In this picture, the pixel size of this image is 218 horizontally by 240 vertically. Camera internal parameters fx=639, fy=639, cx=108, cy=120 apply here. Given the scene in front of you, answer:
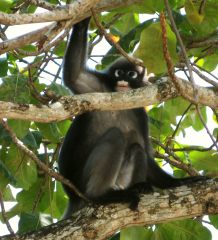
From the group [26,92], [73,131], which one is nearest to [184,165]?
[73,131]

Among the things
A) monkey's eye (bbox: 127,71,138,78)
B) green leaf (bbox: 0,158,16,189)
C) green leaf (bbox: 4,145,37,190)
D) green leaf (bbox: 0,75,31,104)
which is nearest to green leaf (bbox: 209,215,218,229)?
green leaf (bbox: 4,145,37,190)

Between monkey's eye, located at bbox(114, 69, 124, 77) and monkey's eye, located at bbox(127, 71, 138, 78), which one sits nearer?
monkey's eye, located at bbox(114, 69, 124, 77)

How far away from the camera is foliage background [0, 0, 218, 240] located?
4.95 metres

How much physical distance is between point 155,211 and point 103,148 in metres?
1.11

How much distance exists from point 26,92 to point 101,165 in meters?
1.35

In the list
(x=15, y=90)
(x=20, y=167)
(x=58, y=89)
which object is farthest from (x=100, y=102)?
(x=20, y=167)

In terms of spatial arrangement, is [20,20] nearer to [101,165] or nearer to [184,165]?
[101,165]

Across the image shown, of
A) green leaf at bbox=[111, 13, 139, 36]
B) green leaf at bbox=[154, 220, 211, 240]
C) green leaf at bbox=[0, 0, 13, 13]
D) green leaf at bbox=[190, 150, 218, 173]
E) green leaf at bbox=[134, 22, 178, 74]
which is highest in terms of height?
green leaf at bbox=[111, 13, 139, 36]

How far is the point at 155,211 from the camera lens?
4711 mm

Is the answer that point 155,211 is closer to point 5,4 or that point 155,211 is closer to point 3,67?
point 3,67

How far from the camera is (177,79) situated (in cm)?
437

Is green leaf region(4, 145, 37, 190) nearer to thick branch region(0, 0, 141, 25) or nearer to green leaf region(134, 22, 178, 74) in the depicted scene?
green leaf region(134, 22, 178, 74)

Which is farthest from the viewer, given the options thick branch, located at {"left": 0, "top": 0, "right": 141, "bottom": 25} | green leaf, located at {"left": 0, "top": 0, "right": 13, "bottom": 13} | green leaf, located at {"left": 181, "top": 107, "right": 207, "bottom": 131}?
green leaf, located at {"left": 181, "top": 107, "right": 207, "bottom": 131}

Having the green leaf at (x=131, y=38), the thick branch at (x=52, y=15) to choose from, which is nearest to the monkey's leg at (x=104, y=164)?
the green leaf at (x=131, y=38)
